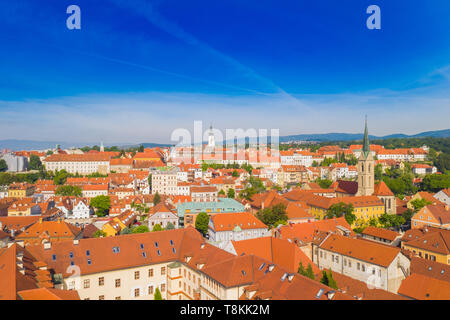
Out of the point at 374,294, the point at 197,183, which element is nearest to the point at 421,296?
Answer: the point at 374,294

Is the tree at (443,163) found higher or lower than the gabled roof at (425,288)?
higher

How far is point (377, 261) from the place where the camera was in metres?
24.5

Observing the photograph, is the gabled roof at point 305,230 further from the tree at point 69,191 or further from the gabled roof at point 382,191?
the tree at point 69,191

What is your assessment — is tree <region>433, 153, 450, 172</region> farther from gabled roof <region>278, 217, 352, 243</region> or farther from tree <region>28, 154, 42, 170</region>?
tree <region>28, 154, 42, 170</region>

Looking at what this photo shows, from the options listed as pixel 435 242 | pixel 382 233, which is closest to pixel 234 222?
pixel 382 233

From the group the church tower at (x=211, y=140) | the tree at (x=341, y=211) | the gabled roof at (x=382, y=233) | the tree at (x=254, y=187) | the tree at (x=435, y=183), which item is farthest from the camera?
the church tower at (x=211, y=140)

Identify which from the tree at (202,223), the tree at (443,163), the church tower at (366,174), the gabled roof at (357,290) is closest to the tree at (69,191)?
the tree at (202,223)

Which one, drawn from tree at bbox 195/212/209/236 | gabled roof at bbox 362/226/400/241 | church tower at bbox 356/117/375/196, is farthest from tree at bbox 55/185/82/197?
gabled roof at bbox 362/226/400/241

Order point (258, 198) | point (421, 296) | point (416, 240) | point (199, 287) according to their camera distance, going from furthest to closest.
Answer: point (258, 198)
point (416, 240)
point (199, 287)
point (421, 296)

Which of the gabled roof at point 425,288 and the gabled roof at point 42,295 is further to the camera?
the gabled roof at point 425,288

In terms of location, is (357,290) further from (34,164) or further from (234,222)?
(34,164)
